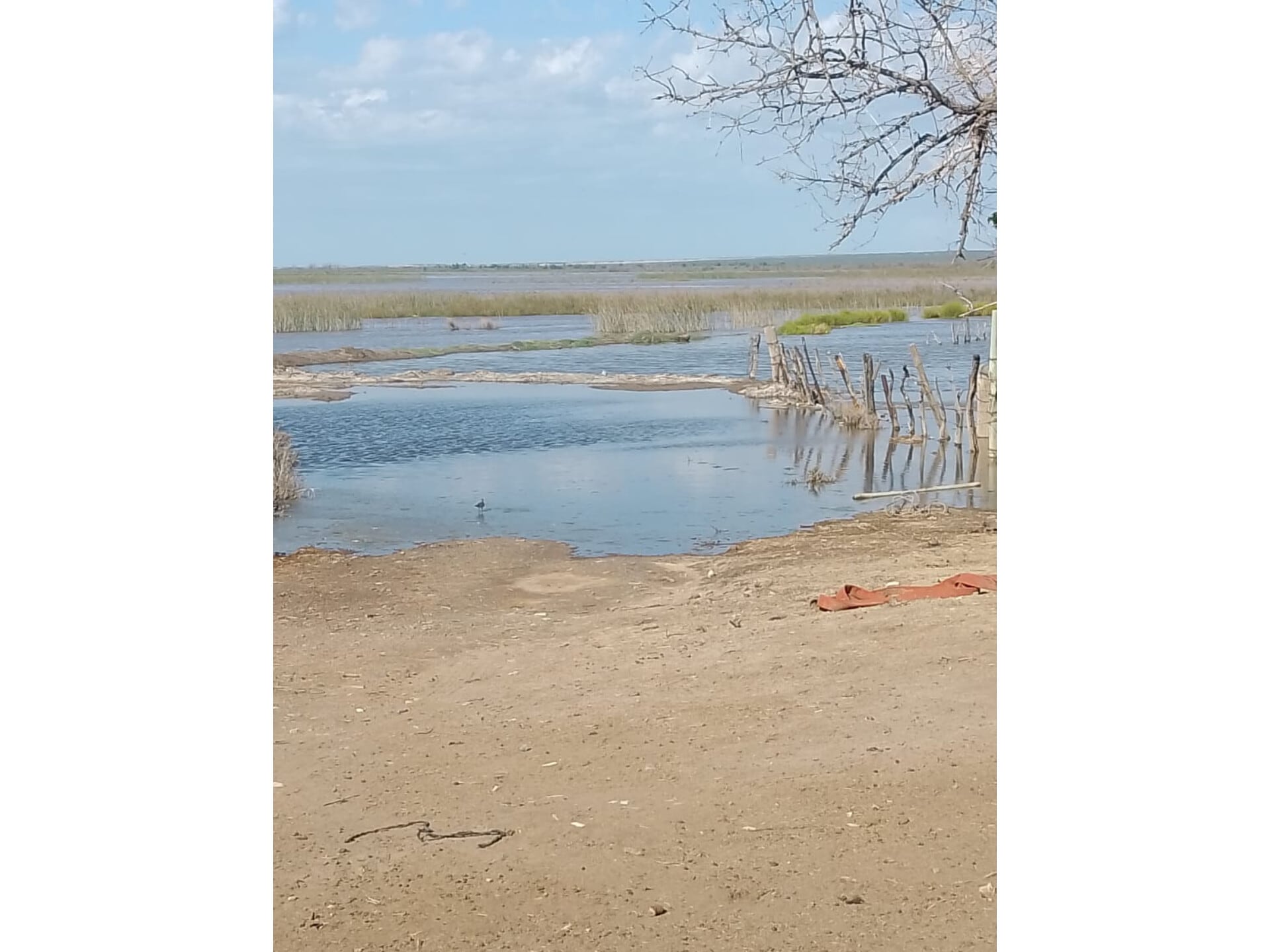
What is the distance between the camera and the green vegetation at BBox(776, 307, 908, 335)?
14.7m

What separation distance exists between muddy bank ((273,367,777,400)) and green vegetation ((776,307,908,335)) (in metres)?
2.36

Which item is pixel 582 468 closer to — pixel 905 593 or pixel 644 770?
pixel 905 593

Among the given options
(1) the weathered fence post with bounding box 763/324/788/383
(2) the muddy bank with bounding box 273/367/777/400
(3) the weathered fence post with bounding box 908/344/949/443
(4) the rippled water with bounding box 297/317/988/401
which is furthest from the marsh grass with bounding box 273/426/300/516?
(4) the rippled water with bounding box 297/317/988/401

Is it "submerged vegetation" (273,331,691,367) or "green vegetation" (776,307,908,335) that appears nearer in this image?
"submerged vegetation" (273,331,691,367)

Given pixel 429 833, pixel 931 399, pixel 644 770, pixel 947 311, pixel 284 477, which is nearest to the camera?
pixel 429 833

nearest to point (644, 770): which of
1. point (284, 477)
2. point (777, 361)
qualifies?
point (284, 477)

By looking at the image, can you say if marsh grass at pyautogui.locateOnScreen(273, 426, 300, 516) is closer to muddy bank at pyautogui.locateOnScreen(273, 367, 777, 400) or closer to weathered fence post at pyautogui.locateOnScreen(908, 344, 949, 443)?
Answer: weathered fence post at pyautogui.locateOnScreen(908, 344, 949, 443)

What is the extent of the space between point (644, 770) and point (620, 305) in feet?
43.2

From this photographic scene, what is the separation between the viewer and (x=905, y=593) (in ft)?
13.1
